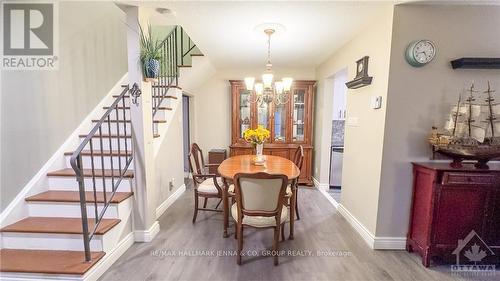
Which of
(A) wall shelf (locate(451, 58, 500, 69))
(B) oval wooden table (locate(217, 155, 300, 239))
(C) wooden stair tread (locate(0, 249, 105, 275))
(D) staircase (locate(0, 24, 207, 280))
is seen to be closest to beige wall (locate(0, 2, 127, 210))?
(D) staircase (locate(0, 24, 207, 280))

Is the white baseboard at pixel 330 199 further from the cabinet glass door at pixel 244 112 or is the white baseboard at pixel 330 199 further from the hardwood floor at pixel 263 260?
the cabinet glass door at pixel 244 112

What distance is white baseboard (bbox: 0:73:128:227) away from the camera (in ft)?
6.84

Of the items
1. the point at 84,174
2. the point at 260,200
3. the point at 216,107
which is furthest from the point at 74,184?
the point at 216,107

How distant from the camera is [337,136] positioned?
14.8 ft

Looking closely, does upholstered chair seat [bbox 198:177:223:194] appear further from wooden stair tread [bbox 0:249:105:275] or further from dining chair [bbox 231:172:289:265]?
wooden stair tread [bbox 0:249:105:275]

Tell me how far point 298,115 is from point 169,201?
2851 mm

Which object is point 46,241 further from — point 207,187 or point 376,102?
point 376,102

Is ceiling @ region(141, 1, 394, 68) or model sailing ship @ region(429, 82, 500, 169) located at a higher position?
ceiling @ region(141, 1, 394, 68)

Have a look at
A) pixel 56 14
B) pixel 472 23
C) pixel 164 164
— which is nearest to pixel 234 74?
pixel 164 164

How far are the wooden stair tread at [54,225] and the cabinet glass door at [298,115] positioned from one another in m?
3.35

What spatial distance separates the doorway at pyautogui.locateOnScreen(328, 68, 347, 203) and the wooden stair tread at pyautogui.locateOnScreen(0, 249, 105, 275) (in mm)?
3629

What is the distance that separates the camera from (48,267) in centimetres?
176

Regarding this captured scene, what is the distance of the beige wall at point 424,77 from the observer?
2105 millimetres

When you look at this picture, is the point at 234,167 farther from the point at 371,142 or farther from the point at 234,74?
the point at 234,74
